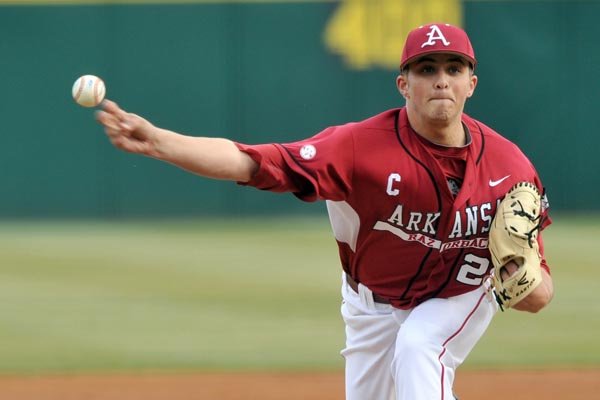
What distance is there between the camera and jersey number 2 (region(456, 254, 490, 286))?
4.27 meters

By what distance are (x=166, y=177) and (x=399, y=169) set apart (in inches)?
416

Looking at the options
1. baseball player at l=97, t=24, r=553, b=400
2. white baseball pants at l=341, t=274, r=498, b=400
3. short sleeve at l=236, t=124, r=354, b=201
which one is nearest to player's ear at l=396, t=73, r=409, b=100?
baseball player at l=97, t=24, r=553, b=400

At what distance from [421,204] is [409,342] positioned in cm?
50

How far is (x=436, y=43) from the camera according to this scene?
4051 millimetres

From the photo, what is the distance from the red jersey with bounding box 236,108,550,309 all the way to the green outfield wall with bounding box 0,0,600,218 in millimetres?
10193

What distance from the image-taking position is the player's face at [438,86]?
13.3ft

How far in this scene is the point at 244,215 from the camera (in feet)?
48.0

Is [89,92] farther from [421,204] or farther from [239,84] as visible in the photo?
[239,84]

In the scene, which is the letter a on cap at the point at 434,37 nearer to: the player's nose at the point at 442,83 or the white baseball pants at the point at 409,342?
the player's nose at the point at 442,83

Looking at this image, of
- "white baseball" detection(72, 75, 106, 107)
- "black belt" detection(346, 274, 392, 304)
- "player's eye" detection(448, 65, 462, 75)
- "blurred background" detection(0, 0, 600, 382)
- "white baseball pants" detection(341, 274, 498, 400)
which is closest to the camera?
"white baseball" detection(72, 75, 106, 107)

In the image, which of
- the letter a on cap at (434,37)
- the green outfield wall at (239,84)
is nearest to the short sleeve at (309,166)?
the letter a on cap at (434,37)

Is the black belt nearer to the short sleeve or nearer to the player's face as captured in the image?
the short sleeve

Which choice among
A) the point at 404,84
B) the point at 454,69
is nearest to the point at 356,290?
the point at 404,84

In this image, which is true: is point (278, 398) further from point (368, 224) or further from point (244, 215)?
point (244, 215)
